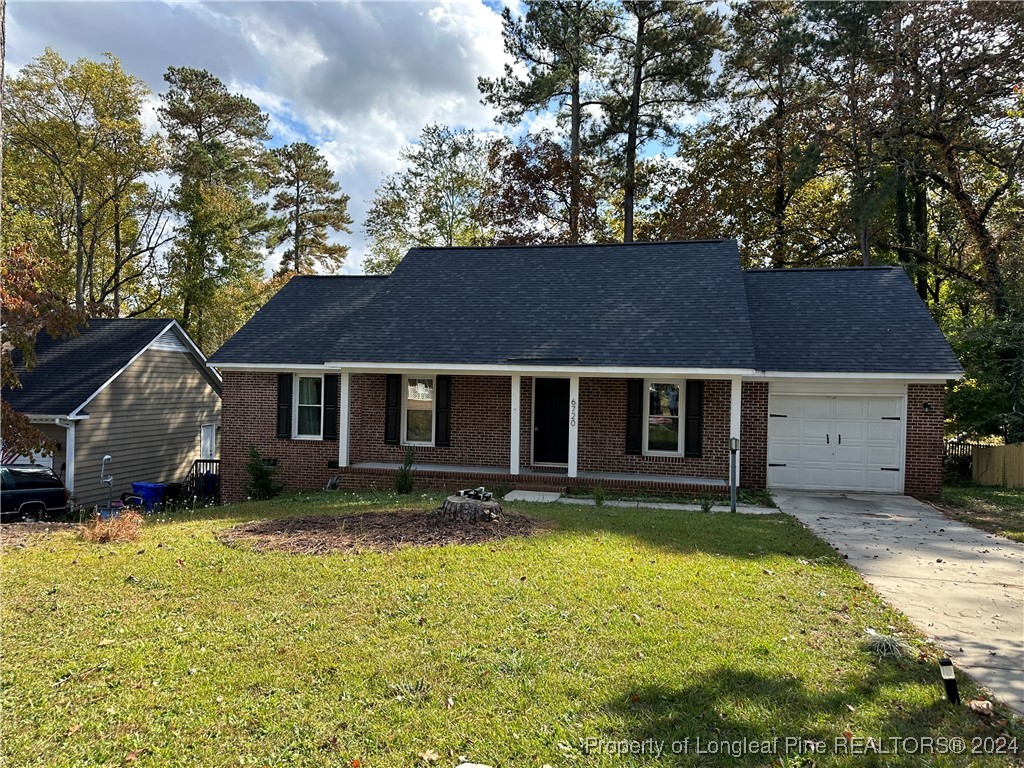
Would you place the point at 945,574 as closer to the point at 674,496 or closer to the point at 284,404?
the point at 674,496

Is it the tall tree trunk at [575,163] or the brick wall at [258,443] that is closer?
the brick wall at [258,443]

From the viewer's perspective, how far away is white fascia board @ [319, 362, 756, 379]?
38.5 ft

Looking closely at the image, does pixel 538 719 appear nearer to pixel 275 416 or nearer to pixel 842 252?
pixel 275 416

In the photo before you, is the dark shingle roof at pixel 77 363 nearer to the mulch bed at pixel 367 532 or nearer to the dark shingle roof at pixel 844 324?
the mulch bed at pixel 367 532

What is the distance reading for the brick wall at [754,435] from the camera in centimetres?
1319

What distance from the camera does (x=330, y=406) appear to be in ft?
49.4

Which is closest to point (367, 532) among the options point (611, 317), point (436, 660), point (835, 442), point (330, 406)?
point (436, 660)

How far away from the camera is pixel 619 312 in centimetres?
1381

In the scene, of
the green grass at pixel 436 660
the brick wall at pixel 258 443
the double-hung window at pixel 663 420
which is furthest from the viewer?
the brick wall at pixel 258 443

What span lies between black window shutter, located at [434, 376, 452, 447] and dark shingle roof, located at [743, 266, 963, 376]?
24.2 ft

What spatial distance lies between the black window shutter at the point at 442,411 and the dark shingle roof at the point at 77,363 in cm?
997

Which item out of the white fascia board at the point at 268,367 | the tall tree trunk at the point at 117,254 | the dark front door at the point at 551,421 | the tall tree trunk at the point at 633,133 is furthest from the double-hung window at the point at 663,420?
the tall tree trunk at the point at 117,254

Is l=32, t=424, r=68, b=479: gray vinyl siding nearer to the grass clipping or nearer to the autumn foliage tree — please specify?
the autumn foliage tree

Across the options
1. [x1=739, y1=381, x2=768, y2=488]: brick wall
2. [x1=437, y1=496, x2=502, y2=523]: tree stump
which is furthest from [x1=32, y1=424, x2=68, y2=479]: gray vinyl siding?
[x1=739, y1=381, x2=768, y2=488]: brick wall
